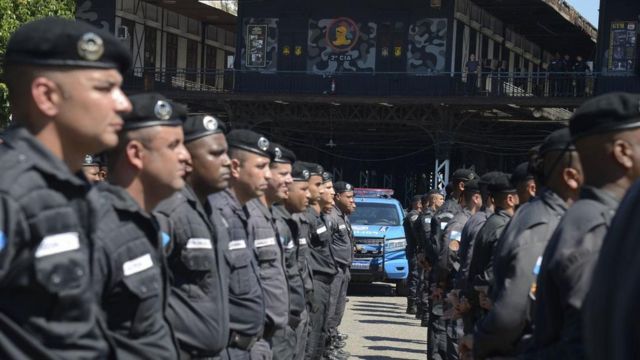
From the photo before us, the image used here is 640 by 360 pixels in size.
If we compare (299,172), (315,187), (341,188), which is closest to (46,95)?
(299,172)

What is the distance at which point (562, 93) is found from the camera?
35156mm

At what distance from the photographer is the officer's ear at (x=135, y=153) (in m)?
5.27

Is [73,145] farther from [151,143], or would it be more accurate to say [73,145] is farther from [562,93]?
[562,93]

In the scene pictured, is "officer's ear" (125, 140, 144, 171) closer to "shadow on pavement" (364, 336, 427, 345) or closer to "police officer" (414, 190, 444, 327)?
"shadow on pavement" (364, 336, 427, 345)

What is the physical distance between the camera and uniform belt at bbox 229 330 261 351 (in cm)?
702

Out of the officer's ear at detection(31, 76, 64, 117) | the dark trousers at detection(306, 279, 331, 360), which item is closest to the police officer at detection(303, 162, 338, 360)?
the dark trousers at detection(306, 279, 331, 360)

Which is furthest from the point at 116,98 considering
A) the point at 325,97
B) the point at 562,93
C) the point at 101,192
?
the point at 562,93

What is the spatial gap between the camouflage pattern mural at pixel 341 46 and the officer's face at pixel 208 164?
29820 millimetres

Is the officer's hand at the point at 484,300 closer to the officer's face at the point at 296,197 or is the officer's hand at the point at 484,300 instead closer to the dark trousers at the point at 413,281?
the officer's face at the point at 296,197

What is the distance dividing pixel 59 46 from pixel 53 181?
48 cm

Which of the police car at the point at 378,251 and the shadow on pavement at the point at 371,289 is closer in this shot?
the police car at the point at 378,251

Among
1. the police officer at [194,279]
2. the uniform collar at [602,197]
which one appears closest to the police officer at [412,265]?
the police officer at [194,279]

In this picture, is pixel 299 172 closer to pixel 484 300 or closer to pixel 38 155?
pixel 484 300

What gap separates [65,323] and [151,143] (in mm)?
1780
